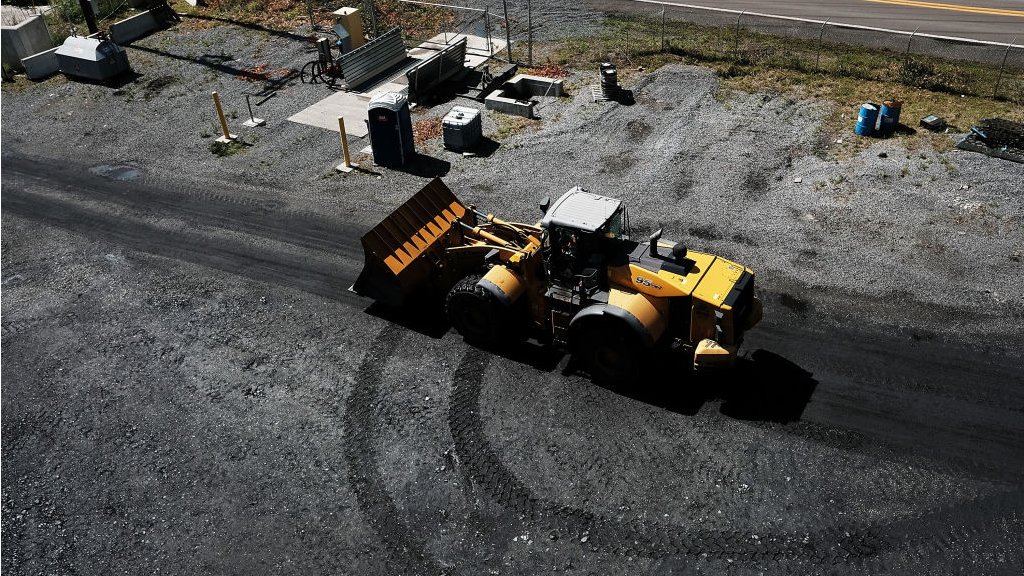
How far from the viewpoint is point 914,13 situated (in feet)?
89.1

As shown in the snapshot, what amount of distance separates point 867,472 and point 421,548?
6.30 m

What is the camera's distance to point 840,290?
14016mm

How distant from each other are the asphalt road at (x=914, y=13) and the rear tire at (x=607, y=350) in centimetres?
2022

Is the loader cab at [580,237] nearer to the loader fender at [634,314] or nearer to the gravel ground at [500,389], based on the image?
the loader fender at [634,314]

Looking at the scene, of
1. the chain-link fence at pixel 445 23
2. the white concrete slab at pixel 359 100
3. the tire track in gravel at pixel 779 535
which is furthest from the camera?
the chain-link fence at pixel 445 23

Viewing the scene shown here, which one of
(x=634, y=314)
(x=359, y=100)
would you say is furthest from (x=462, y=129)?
(x=634, y=314)

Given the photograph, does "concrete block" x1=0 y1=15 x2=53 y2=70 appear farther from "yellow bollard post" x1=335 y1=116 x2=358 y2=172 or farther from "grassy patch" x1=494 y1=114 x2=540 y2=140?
"grassy patch" x1=494 y1=114 x2=540 y2=140

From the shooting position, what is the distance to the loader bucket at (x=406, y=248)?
43.1 ft

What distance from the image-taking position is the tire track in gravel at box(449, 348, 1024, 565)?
9.56 m

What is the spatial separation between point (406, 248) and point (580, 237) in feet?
11.5

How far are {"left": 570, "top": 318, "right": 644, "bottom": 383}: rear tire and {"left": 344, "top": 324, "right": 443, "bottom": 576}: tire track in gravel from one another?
3378 millimetres

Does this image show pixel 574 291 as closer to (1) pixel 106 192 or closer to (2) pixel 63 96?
(1) pixel 106 192

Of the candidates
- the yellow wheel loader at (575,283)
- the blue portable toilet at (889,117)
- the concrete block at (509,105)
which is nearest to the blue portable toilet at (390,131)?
the concrete block at (509,105)

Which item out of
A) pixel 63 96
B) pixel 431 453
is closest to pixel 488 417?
pixel 431 453
